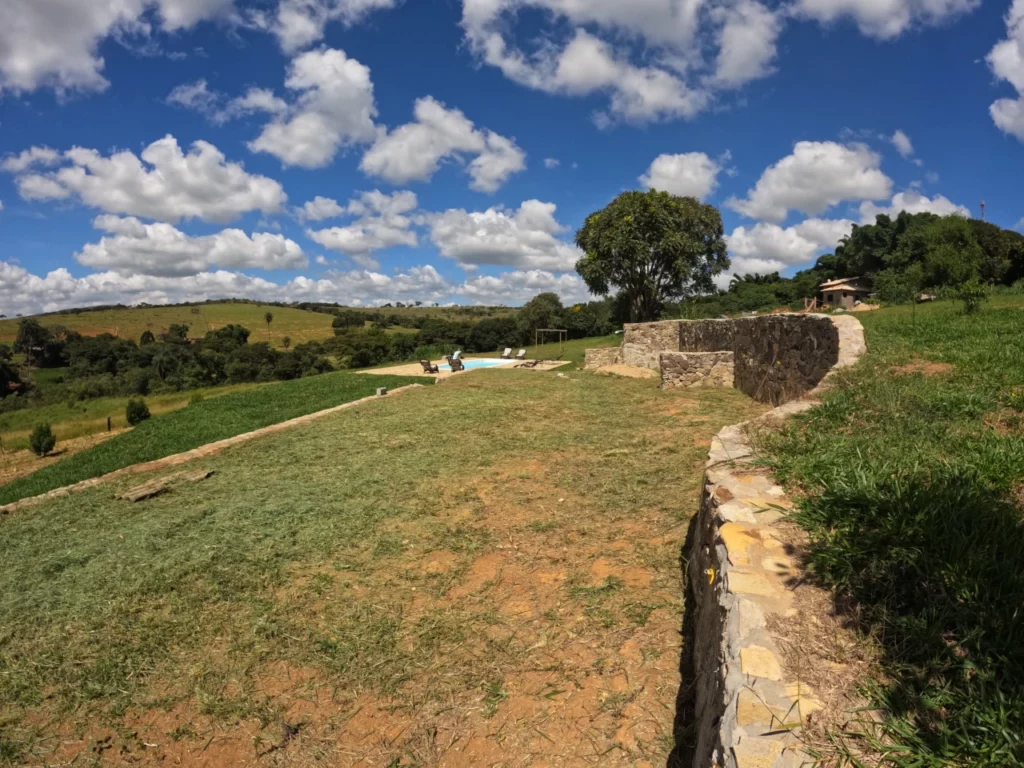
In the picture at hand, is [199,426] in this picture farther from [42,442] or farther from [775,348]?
[775,348]

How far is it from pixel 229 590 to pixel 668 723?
3128 mm

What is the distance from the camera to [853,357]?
238 inches

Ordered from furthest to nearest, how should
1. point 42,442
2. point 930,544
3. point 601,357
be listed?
point 601,357
point 42,442
point 930,544

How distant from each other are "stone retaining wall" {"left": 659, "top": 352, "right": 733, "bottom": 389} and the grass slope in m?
59.6

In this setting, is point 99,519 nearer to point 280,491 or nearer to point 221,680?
point 280,491

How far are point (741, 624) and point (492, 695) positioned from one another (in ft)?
4.46

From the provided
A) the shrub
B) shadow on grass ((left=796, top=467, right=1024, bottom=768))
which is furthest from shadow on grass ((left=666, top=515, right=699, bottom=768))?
the shrub

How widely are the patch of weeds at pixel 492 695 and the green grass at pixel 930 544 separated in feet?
5.29

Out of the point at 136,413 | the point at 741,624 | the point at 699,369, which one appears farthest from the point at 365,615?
the point at 136,413

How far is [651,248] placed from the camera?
2730 cm

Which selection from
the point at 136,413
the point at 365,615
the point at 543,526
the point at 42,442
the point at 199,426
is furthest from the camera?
the point at 136,413

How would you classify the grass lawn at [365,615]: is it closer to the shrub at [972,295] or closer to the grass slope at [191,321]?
the shrub at [972,295]

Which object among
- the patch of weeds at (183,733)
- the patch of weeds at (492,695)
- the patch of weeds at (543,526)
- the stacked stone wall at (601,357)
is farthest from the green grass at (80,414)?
the patch of weeds at (492,695)

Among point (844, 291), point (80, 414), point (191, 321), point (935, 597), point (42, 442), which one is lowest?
point (80, 414)
